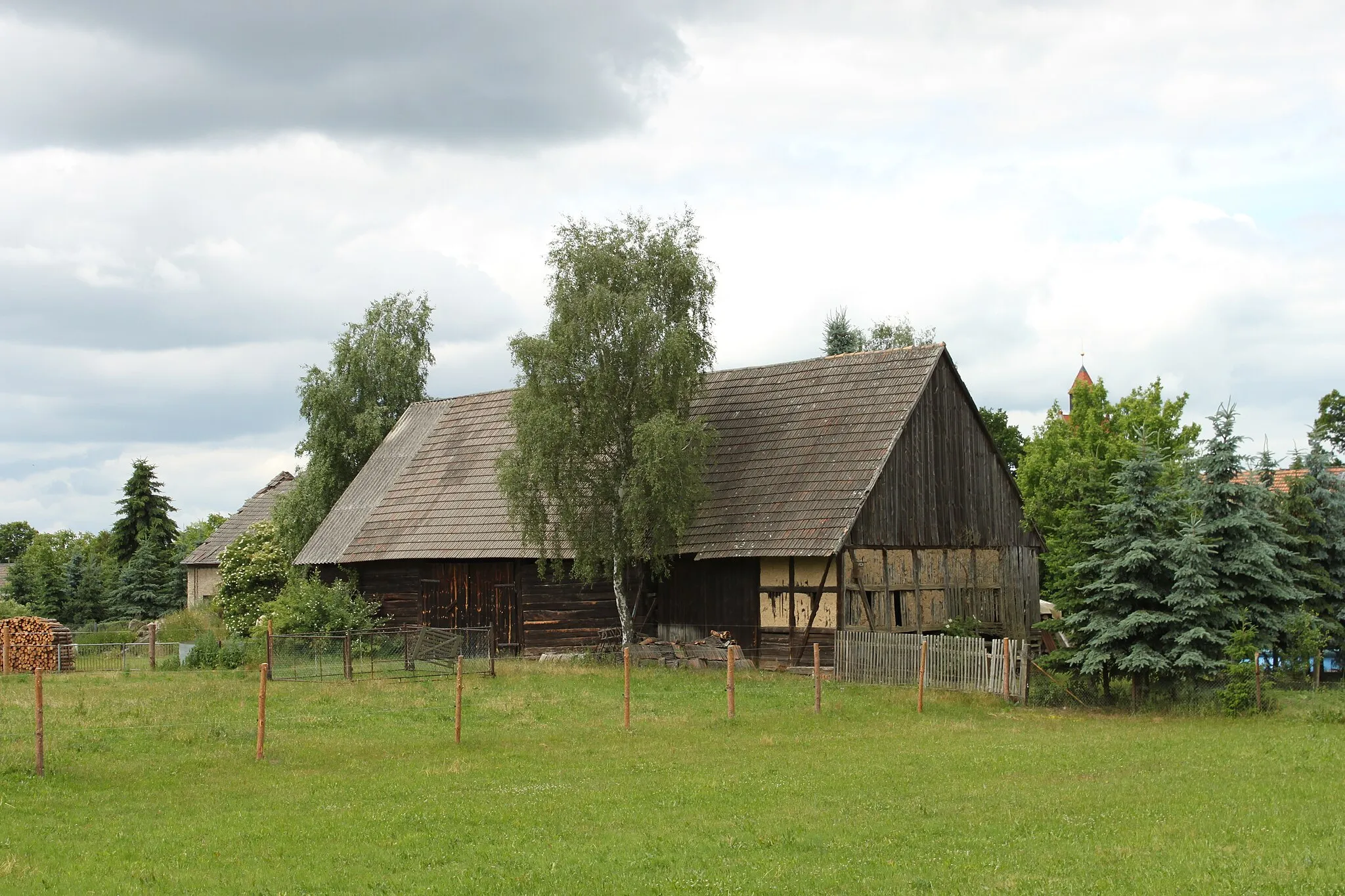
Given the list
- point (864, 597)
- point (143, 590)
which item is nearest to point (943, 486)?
point (864, 597)

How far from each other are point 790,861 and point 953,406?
78.6 feet

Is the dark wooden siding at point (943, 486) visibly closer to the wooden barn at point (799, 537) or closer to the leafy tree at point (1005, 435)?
the wooden barn at point (799, 537)

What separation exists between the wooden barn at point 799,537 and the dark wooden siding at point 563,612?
0.13 ft

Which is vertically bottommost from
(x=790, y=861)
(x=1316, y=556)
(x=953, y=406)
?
(x=790, y=861)

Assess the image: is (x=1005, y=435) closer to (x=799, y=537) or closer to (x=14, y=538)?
(x=799, y=537)

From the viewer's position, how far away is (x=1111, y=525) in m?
26.5

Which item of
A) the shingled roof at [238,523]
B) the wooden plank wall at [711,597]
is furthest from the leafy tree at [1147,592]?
the shingled roof at [238,523]

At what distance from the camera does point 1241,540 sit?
26.6 meters

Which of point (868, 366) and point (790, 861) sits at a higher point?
point (868, 366)

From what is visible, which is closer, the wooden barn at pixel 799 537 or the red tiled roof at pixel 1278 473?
the red tiled roof at pixel 1278 473

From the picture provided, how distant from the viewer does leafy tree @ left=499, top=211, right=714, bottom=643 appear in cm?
3325

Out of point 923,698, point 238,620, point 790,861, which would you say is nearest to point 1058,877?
point 790,861

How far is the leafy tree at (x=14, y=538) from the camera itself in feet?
401

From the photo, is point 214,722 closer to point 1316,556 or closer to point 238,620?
point 1316,556
